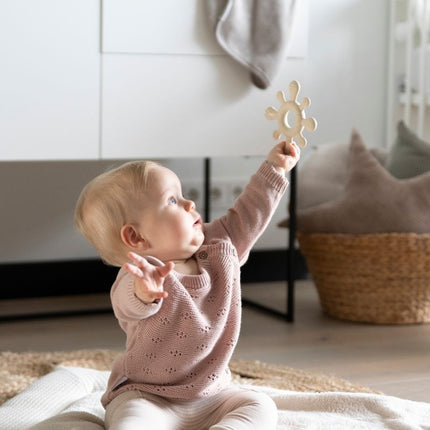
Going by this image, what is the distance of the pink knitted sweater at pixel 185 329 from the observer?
53.0 inches

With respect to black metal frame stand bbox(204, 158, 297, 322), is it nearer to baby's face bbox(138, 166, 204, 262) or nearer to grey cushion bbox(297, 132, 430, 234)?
grey cushion bbox(297, 132, 430, 234)

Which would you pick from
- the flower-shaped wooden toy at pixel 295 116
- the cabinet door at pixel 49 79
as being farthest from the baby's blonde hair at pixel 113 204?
the cabinet door at pixel 49 79

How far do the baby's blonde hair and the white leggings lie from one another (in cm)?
22

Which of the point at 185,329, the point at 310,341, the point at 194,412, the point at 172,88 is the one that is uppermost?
the point at 172,88

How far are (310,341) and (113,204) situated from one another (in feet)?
3.24

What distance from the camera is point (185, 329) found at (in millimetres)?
1353

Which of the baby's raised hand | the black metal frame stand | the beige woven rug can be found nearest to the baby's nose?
the baby's raised hand

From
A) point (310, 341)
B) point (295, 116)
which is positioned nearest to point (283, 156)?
point (295, 116)

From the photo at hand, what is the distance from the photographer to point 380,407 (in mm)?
1544

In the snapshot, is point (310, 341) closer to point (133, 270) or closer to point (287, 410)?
point (287, 410)

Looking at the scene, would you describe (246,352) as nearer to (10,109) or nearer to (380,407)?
(380,407)

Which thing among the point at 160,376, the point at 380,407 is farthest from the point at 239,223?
the point at 380,407

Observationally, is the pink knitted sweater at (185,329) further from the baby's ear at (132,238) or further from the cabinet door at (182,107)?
the cabinet door at (182,107)

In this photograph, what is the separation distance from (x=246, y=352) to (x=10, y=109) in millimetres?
765
